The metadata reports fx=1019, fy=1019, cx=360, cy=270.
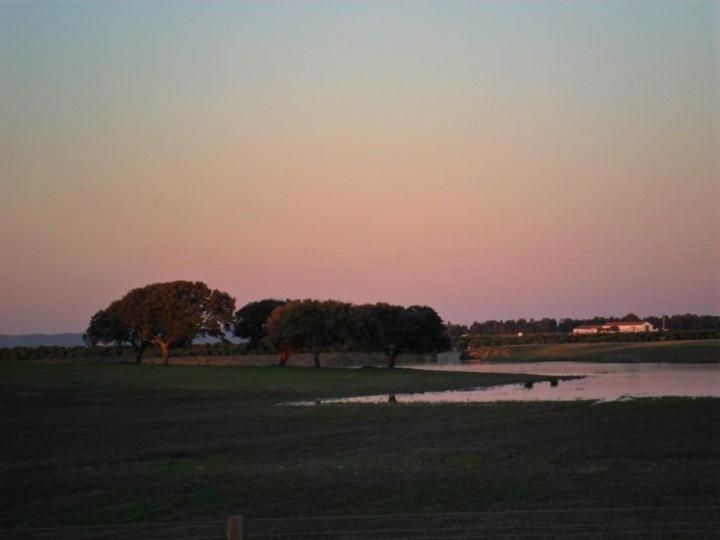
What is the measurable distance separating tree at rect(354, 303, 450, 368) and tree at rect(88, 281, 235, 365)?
1400cm

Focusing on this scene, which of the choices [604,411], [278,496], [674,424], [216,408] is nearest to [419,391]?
[216,408]

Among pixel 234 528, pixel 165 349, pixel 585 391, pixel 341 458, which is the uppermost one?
pixel 165 349

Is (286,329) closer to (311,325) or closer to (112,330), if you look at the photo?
(311,325)

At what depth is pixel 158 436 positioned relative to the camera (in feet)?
90.1

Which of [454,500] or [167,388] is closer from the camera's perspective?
[454,500]

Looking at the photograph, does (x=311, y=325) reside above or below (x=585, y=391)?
above

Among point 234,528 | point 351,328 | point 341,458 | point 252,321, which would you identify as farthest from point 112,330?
point 234,528

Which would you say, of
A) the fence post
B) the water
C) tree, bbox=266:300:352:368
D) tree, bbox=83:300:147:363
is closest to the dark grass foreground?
the fence post

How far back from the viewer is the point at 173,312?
89.4m

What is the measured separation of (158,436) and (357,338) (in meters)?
57.0

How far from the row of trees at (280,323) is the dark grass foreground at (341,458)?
43232 millimetres

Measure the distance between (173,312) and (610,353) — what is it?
47.7 meters

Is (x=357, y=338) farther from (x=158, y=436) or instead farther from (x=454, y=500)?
(x=454, y=500)

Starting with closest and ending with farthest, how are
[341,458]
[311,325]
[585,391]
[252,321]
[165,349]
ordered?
[341,458], [585,391], [311,325], [165,349], [252,321]
